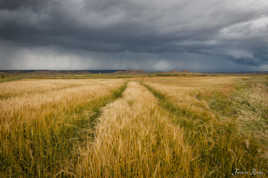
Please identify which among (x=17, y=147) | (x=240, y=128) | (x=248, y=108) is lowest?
(x=17, y=147)

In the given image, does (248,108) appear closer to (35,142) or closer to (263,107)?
(263,107)

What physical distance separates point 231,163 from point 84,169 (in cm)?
202

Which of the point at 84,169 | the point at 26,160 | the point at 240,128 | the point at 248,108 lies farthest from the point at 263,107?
the point at 26,160

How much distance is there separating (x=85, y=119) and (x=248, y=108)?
5.08 meters

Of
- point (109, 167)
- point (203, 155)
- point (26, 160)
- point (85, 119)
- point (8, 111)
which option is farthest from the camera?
point (85, 119)

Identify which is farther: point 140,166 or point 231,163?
point 231,163

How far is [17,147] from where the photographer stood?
2.11 meters

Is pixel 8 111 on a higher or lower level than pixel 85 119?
higher

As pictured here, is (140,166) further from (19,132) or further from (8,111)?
(8,111)

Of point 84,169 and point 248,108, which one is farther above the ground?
point 248,108

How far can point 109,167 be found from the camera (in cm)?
146

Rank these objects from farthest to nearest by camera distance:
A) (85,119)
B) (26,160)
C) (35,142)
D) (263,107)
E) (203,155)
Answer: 1. (85,119)
2. (263,107)
3. (35,142)
4. (203,155)
5. (26,160)

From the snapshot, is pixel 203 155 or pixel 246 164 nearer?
pixel 246 164

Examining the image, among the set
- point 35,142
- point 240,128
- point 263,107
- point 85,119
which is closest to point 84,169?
point 35,142
